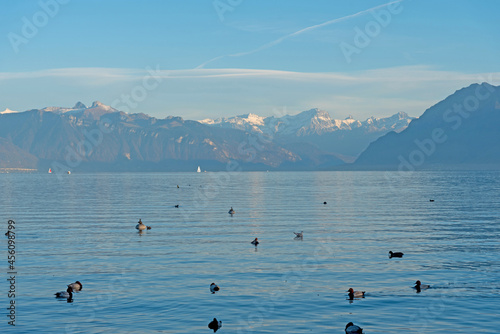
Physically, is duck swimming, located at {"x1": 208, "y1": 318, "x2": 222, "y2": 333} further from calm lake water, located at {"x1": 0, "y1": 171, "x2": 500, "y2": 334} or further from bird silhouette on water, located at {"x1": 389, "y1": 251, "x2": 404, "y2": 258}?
bird silhouette on water, located at {"x1": 389, "y1": 251, "x2": 404, "y2": 258}

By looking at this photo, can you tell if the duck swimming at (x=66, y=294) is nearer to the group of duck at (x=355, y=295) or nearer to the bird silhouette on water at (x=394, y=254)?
the group of duck at (x=355, y=295)

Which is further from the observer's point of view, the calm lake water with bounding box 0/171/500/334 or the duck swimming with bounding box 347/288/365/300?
the duck swimming with bounding box 347/288/365/300

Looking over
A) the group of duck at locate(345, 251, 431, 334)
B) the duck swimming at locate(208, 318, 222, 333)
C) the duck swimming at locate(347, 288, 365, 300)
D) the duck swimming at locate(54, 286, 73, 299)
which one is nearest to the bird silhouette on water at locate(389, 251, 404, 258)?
the group of duck at locate(345, 251, 431, 334)

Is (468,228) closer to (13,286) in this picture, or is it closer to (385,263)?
(385,263)

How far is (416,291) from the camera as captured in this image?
43688 millimetres

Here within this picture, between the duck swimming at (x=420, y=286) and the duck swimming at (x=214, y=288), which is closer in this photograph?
the duck swimming at (x=214, y=288)

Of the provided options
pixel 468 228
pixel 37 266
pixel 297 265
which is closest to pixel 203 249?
pixel 297 265

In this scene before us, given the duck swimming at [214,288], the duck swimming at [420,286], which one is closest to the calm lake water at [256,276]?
the duck swimming at [214,288]

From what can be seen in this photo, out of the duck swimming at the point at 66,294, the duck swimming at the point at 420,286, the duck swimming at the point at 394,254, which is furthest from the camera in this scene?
the duck swimming at the point at 394,254

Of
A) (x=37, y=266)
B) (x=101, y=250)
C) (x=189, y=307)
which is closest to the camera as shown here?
(x=189, y=307)

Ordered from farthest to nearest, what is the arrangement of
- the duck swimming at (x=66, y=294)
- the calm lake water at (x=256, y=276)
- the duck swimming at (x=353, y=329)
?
the duck swimming at (x=66, y=294) → the calm lake water at (x=256, y=276) → the duck swimming at (x=353, y=329)

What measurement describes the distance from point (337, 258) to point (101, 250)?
79.5 ft

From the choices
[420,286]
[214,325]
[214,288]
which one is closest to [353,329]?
[214,325]

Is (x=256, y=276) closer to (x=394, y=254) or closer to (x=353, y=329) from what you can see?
(x=394, y=254)
